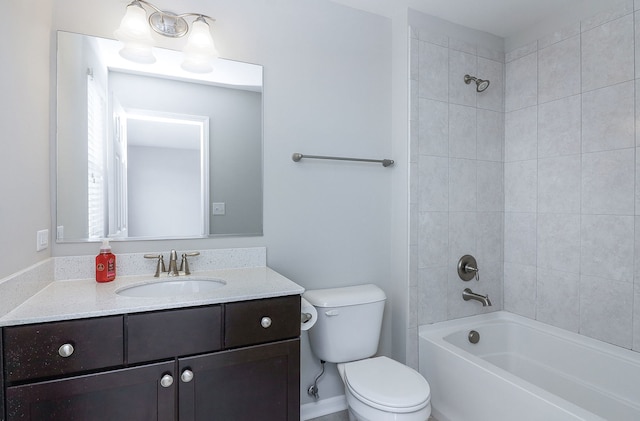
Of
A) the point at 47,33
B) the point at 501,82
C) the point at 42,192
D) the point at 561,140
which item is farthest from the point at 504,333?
the point at 47,33

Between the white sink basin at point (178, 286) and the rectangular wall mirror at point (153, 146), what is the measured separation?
26 centimetres

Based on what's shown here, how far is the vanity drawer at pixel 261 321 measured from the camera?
1.32m

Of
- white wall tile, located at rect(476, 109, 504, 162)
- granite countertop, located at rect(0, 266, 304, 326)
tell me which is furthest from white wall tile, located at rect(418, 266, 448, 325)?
granite countertop, located at rect(0, 266, 304, 326)

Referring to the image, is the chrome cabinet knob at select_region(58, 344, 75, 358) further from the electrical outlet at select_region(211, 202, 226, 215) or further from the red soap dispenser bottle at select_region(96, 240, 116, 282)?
the electrical outlet at select_region(211, 202, 226, 215)

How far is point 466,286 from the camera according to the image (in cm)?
233

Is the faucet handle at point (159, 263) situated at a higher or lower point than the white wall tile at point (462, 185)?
lower

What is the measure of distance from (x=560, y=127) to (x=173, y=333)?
2388 millimetres

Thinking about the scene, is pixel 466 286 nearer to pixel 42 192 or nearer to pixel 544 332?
pixel 544 332

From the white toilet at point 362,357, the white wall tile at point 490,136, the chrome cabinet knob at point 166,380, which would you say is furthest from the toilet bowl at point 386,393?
the white wall tile at point 490,136

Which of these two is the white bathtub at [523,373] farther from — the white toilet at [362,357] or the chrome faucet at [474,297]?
the white toilet at [362,357]

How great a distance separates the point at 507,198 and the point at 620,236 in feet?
2.32

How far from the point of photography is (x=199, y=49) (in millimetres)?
1711

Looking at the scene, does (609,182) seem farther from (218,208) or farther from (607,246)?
(218,208)

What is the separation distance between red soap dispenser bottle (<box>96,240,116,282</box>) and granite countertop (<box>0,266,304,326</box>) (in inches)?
1.3
